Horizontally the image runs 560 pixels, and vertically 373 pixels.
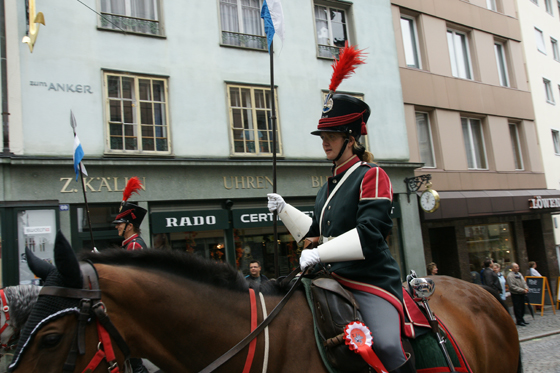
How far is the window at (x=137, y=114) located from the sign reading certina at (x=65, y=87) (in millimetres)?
499

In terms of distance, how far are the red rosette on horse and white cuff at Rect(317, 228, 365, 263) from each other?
373 millimetres

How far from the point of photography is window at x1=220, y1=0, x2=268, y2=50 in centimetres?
1269

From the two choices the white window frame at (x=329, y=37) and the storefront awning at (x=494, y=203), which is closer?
the white window frame at (x=329, y=37)

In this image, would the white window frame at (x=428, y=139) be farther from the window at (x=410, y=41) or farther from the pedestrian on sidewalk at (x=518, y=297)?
the pedestrian on sidewalk at (x=518, y=297)

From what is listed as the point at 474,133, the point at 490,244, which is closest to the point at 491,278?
the point at 490,244

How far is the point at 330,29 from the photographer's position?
47.9 ft

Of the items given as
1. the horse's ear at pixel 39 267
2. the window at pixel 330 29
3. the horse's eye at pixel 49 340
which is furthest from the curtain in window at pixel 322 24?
the horse's eye at pixel 49 340

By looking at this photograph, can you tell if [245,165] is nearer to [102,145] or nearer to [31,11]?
[102,145]

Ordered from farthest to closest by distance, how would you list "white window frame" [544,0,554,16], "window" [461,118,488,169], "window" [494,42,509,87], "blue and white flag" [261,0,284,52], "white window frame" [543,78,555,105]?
"white window frame" [544,0,554,16] → "white window frame" [543,78,555,105] → "window" [494,42,509,87] → "window" [461,118,488,169] → "blue and white flag" [261,0,284,52]

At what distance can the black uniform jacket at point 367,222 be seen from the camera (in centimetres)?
262

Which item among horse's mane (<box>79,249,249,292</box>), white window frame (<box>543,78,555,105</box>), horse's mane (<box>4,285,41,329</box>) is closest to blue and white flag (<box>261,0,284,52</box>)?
horse's mane (<box>79,249,249,292</box>)

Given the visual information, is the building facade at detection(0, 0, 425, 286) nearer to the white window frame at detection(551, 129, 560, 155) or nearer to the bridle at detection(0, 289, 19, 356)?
the bridle at detection(0, 289, 19, 356)

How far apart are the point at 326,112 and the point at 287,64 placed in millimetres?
10688

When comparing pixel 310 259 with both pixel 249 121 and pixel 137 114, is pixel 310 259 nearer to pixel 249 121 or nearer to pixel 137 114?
pixel 137 114
